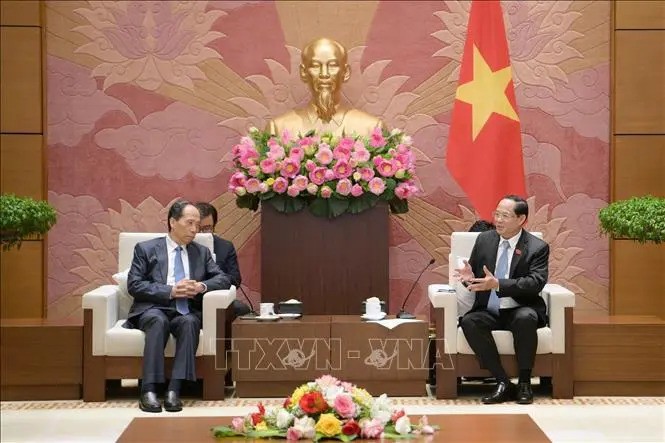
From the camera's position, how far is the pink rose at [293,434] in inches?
143

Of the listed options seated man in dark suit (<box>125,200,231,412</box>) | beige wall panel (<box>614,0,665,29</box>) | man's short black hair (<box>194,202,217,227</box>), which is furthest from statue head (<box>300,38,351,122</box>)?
beige wall panel (<box>614,0,665,29</box>)

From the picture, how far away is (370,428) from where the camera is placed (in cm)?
364

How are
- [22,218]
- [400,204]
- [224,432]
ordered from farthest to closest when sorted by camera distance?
1. [400,204]
2. [22,218]
3. [224,432]

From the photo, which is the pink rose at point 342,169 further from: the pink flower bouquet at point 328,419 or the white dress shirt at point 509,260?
the pink flower bouquet at point 328,419

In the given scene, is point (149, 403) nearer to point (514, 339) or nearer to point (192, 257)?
point (192, 257)

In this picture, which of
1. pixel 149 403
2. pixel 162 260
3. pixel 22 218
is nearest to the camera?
pixel 22 218

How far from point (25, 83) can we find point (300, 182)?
244cm

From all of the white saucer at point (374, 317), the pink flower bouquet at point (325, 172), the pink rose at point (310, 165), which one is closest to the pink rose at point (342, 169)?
the pink flower bouquet at point (325, 172)

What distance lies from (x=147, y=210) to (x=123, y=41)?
4.19 feet

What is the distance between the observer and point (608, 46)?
7738mm

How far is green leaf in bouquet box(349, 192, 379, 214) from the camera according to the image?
668 centimetres

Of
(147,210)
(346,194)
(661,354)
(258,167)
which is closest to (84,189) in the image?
(147,210)

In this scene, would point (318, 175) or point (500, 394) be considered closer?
point (500, 394)

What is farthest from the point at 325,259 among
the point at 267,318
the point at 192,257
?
the point at 192,257
